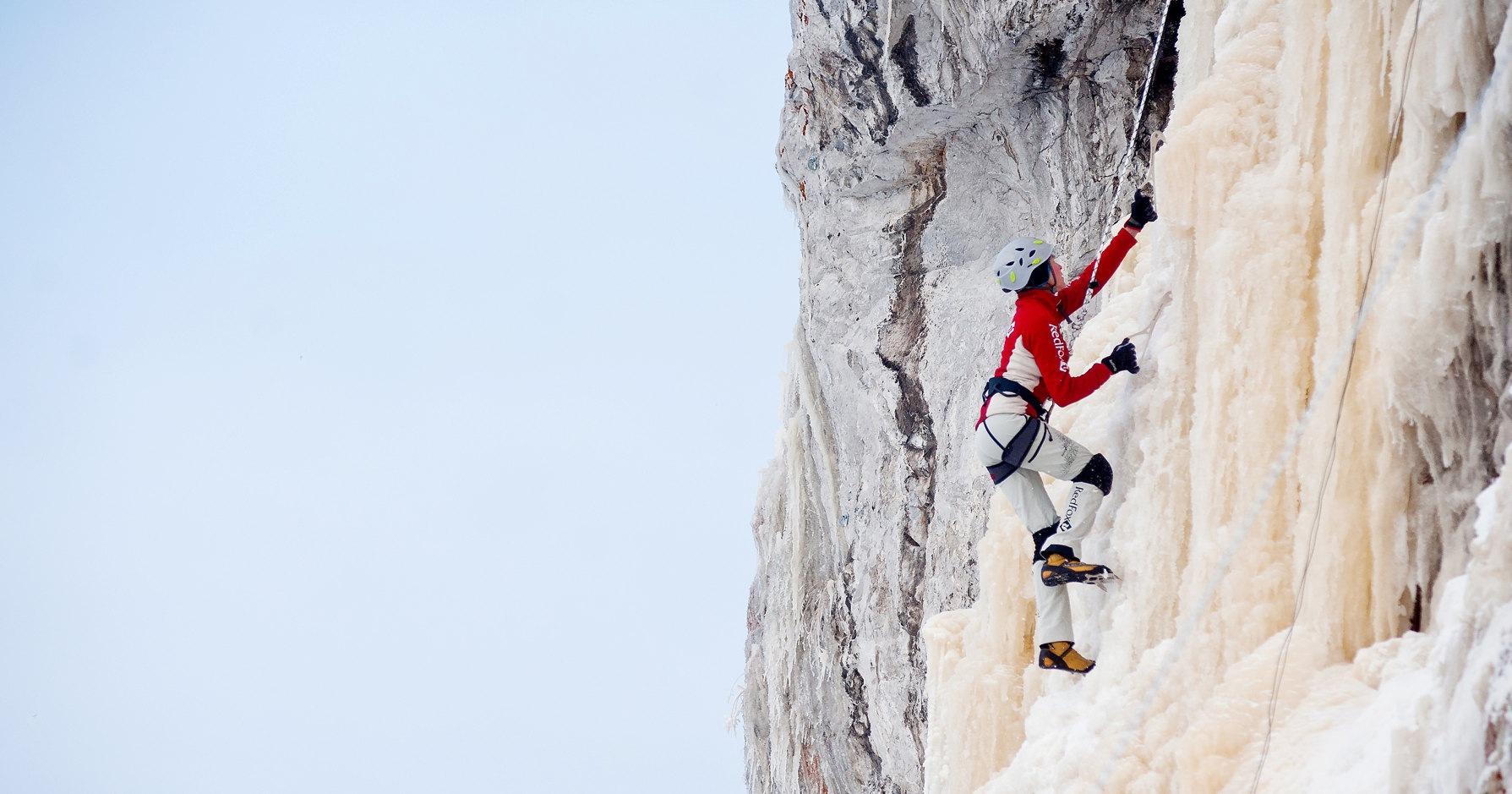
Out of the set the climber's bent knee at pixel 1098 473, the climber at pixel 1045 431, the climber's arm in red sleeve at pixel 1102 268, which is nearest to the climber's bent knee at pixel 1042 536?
the climber at pixel 1045 431

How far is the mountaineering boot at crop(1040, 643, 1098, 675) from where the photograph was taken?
480 centimetres

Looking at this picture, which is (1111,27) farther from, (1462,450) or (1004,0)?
(1462,450)

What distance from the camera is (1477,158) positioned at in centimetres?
259

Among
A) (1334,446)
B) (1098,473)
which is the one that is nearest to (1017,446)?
(1098,473)

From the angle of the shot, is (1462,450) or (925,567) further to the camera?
(925,567)

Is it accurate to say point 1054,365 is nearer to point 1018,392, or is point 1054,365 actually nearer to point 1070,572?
point 1018,392

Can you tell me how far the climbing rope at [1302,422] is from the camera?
2764mm

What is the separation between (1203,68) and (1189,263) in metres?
1.37

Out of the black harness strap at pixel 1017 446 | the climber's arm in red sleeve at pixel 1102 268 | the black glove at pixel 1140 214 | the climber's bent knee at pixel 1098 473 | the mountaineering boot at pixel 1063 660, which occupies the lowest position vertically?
the mountaineering boot at pixel 1063 660

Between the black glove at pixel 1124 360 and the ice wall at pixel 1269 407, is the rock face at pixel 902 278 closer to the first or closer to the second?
the ice wall at pixel 1269 407

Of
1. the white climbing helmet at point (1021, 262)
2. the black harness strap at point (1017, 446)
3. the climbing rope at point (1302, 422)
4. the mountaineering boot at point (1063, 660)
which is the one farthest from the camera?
the white climbing helmet at point (1021, 262)

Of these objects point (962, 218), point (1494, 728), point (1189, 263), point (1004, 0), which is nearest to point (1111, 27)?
point (1004, 0)

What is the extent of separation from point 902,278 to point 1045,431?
5927 mm

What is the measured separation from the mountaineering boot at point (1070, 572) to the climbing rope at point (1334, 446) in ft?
4.41
